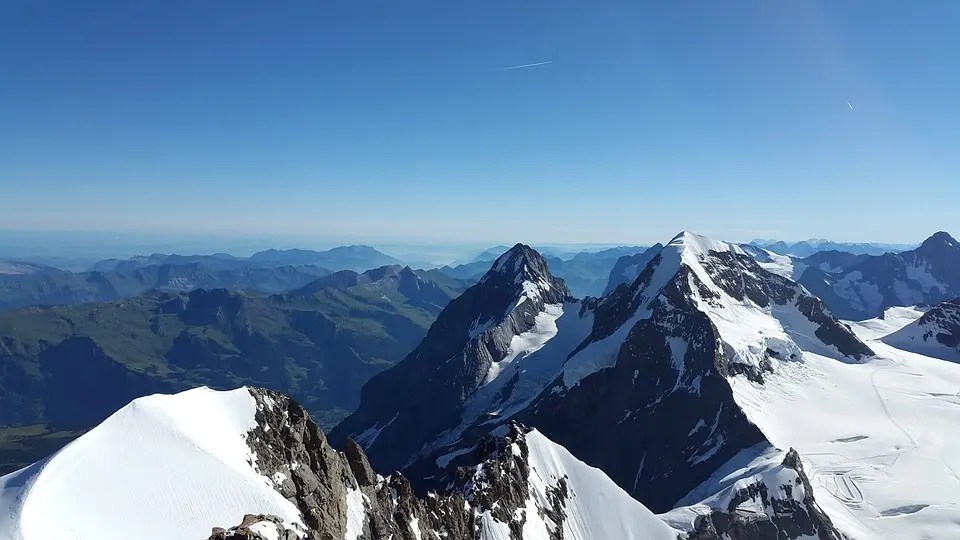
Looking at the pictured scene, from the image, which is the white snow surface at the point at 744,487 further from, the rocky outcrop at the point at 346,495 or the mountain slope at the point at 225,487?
the rocky outcrop at the point at 346,495

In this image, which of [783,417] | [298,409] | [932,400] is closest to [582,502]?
[298,409]

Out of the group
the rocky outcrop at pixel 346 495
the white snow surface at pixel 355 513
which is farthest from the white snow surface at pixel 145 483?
the white snow surface at pixel 355 513

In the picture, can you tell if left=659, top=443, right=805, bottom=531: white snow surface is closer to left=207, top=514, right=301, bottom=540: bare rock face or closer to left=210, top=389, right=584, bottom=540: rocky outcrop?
left=210, top=389, right=584, bottom=540: rocky outcrop

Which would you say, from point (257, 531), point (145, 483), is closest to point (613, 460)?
point (145, 483)

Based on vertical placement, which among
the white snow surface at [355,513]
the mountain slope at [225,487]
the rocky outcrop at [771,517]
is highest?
the mountain slope at [225,487]

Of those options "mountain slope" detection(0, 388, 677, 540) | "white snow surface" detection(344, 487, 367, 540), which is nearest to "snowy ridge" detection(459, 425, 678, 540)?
"mountain slope" detection(0, 388, 677, 540)
